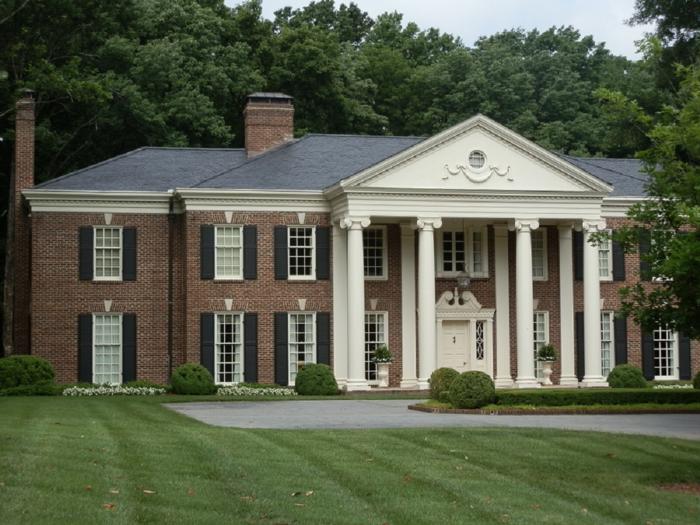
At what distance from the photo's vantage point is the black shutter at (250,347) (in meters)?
39.6

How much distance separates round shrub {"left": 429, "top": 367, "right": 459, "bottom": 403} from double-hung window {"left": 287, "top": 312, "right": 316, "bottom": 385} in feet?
27.7

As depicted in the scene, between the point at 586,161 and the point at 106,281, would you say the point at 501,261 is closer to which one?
the point at 586,161

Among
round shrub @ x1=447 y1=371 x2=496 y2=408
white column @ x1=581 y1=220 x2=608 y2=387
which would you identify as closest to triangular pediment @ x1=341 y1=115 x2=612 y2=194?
white column @ x1=581 y1=220 x2=608 y2=387

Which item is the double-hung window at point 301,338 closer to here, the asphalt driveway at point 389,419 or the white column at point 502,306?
the white column at point 502,306

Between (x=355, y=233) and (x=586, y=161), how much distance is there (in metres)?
12.4

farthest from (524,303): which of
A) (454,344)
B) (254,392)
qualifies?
(254,392)

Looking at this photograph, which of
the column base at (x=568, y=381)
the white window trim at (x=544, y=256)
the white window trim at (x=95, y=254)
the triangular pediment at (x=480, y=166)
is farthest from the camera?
the white window trim at (x=544, y=256)

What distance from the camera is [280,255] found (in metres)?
40.1

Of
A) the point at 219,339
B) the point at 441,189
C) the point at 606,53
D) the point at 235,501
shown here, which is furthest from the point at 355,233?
the point at 606,53

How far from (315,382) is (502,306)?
8.02 m

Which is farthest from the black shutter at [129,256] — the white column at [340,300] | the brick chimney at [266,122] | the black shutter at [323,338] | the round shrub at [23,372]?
the white column at [340,300]

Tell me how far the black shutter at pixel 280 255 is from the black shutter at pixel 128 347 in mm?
5048

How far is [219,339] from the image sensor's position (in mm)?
39750

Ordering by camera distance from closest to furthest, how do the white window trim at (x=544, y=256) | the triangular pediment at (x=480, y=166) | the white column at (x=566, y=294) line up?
the triangular pediment at (x=480, y=166), the white column at (x=566, y=294), the white window trim at (x=544, y=256)
